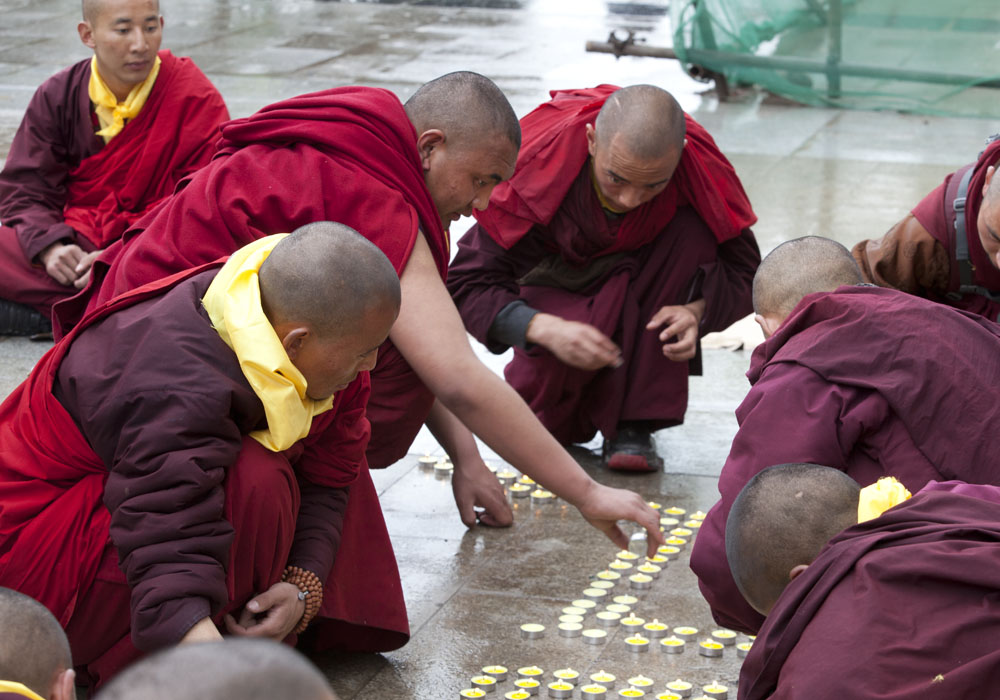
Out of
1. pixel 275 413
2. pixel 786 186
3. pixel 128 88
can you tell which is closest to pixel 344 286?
pixel 275 413

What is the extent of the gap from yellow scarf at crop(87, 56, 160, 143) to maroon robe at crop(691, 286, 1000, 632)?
3.38 meters

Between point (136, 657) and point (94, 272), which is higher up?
point (94, 272)

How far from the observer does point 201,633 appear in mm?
2504

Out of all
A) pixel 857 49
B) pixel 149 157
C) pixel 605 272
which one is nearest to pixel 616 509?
pixel 605 272

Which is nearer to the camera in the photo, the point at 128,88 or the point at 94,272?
the point at 94,272

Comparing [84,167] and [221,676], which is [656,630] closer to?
[221,676]

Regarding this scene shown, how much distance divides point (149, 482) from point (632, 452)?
237 centimetres

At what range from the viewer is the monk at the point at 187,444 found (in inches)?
101

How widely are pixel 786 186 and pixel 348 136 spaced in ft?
17.9

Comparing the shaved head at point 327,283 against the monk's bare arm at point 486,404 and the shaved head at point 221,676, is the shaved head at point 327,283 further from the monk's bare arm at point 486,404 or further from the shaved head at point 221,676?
the shaved head at point 221,676

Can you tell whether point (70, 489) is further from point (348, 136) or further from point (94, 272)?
point (348, 136)

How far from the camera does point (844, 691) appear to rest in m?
2.13

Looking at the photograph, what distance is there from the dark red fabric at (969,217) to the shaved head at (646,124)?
775 mm

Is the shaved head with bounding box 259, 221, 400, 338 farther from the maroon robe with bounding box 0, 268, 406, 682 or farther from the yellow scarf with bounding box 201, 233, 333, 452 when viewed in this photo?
the maroon robe with bounding box 0, 268, 406, 682
